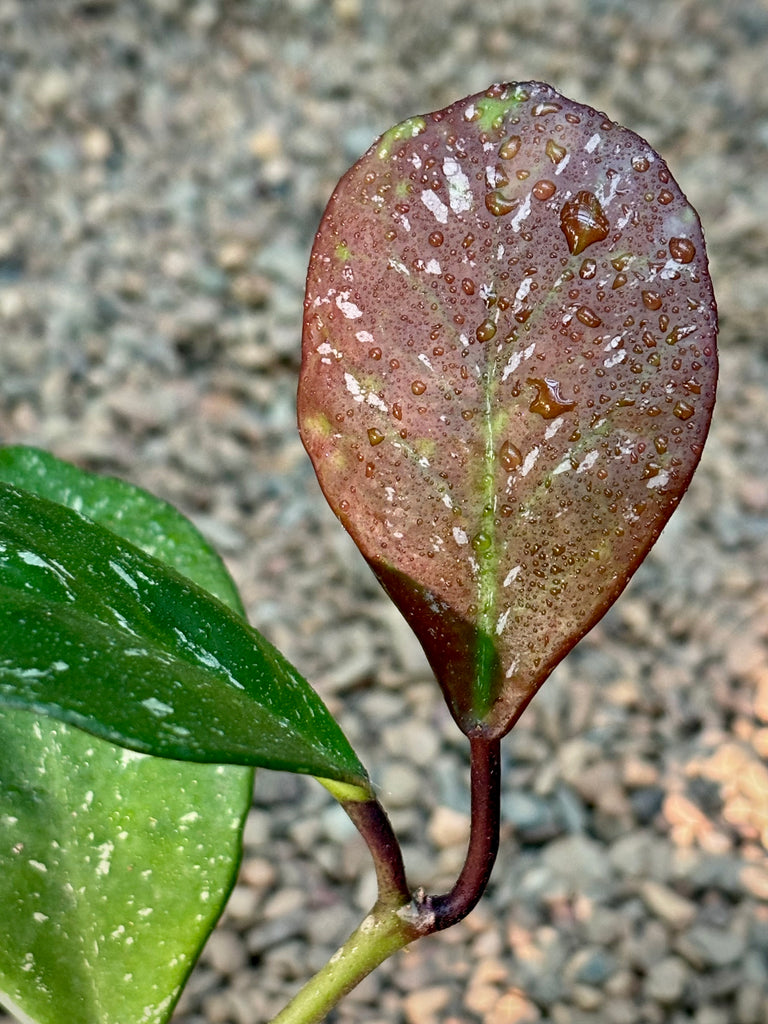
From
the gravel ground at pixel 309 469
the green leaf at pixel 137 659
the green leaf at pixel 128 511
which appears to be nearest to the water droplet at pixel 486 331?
the green leaf at pixel 137 659

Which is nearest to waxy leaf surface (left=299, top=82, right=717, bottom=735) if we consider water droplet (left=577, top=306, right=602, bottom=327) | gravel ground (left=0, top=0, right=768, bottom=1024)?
water droplet (left=577, top=306, right=602, bottom=327)

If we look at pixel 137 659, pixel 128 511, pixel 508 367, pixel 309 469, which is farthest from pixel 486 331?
pixel 309 469

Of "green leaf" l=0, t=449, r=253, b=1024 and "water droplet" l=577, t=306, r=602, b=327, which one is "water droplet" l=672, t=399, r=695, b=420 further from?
"green leaf" l=0, t=449, r=253, b=1024

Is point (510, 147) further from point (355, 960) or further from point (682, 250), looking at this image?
point (355, 960)

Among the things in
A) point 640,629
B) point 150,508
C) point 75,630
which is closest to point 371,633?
point 640,629

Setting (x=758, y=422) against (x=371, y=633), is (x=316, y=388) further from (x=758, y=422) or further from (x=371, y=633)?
(x=758, y=422)

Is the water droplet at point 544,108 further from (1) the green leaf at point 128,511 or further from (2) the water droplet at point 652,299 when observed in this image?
(1) the green leaf at point 128,511

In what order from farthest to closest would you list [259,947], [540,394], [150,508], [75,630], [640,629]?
[640,629] → [259,947] → [150,508] → [540,394] → [75,630]
